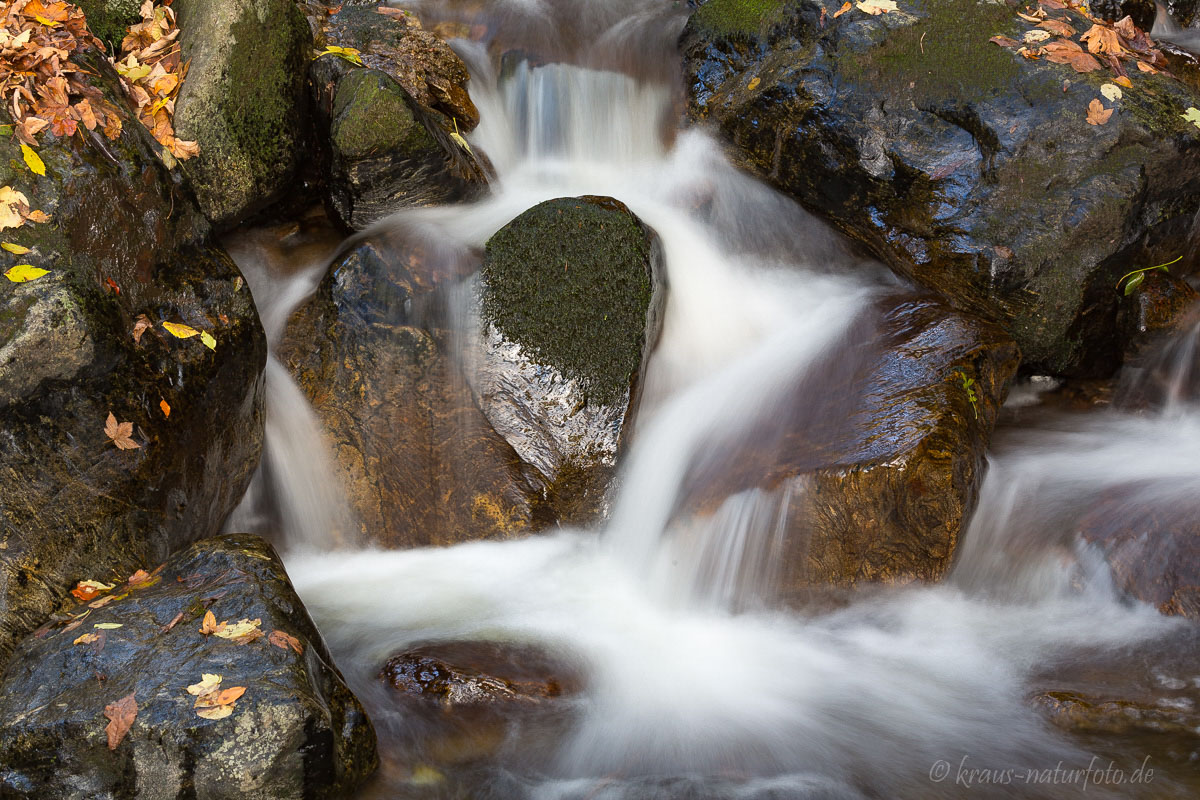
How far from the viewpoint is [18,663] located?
3305 mm

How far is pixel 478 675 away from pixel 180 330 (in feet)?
6.85

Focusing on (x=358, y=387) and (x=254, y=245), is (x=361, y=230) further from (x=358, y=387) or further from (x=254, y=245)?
(x=358, y=387)

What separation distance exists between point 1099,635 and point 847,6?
4.15 meters

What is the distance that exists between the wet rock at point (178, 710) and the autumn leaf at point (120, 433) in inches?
26.6

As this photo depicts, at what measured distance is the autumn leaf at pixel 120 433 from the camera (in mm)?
3721

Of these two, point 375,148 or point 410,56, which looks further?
point 410,56

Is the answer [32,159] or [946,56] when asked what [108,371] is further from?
[946,56]

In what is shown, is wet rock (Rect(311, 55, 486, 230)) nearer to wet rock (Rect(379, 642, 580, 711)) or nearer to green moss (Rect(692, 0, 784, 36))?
green moss (Rect(692, 0, 784, 36))

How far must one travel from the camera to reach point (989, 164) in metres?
5.09

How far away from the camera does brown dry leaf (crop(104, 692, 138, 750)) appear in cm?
297

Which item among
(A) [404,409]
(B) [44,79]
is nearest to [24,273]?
(B) [44,79]

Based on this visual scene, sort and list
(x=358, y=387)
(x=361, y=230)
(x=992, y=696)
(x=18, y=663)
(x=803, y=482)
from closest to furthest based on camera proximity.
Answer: (x=18, y=663) → (x=992, y=696) → (x=803, y=482) → (x=358, y=387) → (x=361, y=230)

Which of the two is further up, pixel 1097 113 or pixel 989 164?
pixel 1097 113

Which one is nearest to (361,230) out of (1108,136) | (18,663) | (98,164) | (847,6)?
(98,164)
